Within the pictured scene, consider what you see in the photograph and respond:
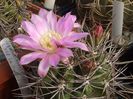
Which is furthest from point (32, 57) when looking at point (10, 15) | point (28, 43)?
point (10, 15)

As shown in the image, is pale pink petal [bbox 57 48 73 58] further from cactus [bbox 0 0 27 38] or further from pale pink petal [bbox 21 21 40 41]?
cactus [bbox 0 0 27 38]

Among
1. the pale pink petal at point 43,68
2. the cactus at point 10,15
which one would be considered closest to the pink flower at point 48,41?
the pale pink petal at point 43,68

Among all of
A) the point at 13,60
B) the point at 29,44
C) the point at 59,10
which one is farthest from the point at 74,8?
the point at 29,44

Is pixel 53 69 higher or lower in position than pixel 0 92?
higher

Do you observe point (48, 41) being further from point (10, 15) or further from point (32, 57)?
point (10, 15)

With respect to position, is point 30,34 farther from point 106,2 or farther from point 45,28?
point 106,2

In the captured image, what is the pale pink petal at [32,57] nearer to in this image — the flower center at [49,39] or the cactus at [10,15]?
the flower center at [49,39]

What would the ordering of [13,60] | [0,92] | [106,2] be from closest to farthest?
1. [13,60]
2. [0,92]
3. [106,2]
